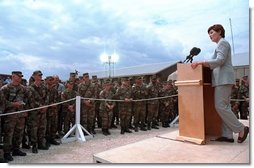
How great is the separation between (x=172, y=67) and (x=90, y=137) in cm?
634

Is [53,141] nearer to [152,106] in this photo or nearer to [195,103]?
[152,106]

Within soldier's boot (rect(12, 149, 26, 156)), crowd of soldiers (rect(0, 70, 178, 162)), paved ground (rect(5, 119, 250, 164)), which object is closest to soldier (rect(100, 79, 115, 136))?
crowd of soldiers (rect(0, 70, 178, 162))

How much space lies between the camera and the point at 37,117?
3.74 metres

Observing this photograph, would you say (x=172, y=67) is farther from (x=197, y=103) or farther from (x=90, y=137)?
(x=197, y=103)

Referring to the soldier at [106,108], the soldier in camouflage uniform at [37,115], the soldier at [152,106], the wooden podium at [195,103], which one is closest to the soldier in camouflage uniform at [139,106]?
the soldier at [152,106]

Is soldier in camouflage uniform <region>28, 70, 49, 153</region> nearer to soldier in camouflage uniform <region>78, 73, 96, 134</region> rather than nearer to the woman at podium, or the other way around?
soldier in camouflage uniform <region>78, 73, 96, 134</region>

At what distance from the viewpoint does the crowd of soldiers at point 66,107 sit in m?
3.30

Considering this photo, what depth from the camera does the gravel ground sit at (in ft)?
10.5

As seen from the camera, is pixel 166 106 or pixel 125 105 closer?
pixel 125 105

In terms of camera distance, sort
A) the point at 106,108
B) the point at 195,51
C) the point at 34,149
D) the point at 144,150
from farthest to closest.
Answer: the point at 106,108 < the point at 34,149 < the point at 195,51 < the point at 144,150

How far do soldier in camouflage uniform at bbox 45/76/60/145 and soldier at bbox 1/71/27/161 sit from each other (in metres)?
0.67

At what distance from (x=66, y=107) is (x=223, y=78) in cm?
300

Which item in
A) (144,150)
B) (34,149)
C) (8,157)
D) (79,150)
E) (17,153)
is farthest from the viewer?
(79,150)

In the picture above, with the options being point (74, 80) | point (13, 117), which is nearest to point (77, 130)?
point (74, 80)
